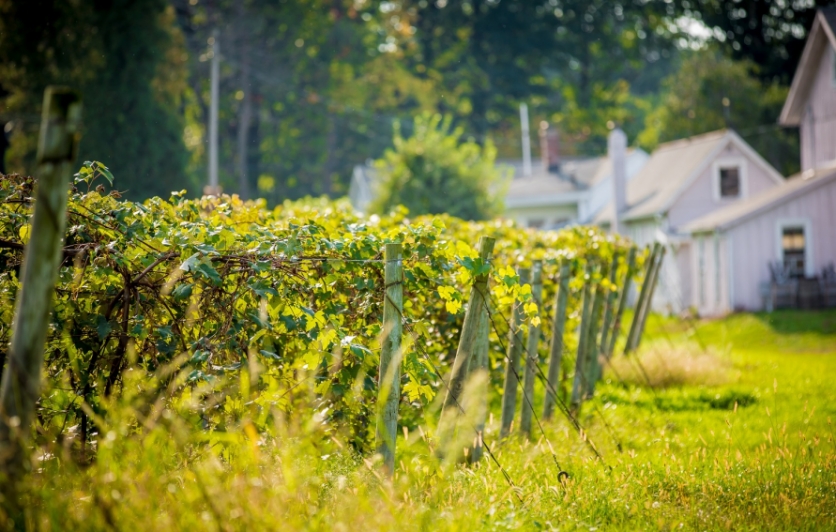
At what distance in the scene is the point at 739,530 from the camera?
5.25 m

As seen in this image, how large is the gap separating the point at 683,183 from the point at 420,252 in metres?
28.0

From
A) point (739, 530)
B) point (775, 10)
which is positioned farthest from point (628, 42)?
point (739, 530)

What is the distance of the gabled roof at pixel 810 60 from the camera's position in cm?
2950

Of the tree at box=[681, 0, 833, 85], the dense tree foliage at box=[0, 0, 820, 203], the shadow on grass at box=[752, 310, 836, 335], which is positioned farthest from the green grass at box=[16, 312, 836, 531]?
the tree at box=[681, 0, 833, 85]

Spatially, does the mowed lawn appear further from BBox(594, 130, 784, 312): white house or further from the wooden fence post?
BBox(594, 130, 784, 312): white house

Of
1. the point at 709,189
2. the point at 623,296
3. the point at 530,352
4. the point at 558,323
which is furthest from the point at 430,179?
the point at 530,352

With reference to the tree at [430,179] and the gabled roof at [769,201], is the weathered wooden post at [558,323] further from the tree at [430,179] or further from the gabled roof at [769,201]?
the tree at [430,179]

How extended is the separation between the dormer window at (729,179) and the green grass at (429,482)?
1004 inches

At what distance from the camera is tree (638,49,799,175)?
46.8m

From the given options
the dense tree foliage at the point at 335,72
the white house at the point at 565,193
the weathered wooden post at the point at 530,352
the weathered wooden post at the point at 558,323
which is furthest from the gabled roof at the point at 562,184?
the weathered wooden post at the point at 530,352

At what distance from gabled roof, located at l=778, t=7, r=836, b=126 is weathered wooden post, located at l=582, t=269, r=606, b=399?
2199 cm

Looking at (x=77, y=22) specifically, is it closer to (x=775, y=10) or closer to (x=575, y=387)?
(x=575, y=387)

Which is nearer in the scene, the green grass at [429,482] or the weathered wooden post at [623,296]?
the green grass at [429,482]

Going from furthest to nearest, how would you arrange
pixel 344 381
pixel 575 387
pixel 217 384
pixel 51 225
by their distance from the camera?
pixel 575 387 → pixel 344 381 → pixel 217 384 → pixel 51 225
